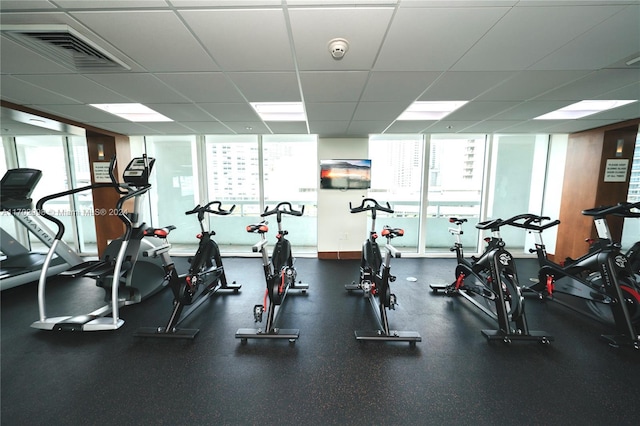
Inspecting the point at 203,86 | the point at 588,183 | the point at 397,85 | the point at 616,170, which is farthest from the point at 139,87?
the point at 616,170

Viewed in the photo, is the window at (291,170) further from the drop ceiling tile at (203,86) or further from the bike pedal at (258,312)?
the bike pedal at (258,312)

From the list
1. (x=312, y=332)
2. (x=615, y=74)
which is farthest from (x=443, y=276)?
(x=615, y=74)

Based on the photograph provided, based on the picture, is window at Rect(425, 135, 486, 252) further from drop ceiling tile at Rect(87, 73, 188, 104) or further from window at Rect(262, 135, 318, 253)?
drop ceiling tile at Rect(87, 73, 188, 104)

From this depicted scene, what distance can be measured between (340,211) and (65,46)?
13.4 ft

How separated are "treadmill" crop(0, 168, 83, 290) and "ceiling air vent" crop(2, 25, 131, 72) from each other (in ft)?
6.55

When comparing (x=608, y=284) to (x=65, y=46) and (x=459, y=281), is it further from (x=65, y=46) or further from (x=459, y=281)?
(x=65, y=46)

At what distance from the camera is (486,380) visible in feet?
5.99

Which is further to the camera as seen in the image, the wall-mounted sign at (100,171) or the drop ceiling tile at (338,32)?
the wall-mounted sign at (100,171)

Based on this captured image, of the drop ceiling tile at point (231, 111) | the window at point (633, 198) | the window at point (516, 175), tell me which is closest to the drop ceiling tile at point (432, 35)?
the drop ceiling tile at point (231, 111)

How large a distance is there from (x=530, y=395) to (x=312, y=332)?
182 centimetres

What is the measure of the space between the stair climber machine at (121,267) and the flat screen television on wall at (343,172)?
9.35ft

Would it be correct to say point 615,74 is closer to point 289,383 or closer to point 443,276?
point 443,276

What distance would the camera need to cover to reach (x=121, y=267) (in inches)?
107

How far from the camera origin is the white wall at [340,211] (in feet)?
15.2
